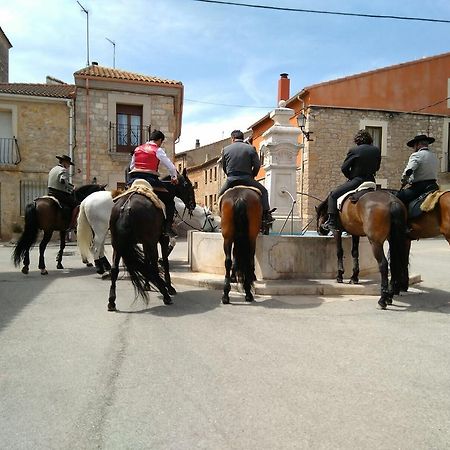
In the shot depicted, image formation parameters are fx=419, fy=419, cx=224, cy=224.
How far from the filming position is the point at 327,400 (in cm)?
277

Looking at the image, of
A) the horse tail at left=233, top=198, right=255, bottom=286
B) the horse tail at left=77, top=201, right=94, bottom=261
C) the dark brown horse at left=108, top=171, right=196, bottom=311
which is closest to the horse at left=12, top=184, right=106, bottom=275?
the horse tail at left=77, top=201, right=94, bottom=261

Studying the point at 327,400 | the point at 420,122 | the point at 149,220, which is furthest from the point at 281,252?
the point at 420,122

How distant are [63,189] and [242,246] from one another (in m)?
4.92

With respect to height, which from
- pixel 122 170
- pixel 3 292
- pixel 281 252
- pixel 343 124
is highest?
pixel 343 124

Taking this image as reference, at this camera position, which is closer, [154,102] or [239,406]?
[239,406]

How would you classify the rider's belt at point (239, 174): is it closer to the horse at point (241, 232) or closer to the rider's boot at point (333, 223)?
the horse at point (241, 232)

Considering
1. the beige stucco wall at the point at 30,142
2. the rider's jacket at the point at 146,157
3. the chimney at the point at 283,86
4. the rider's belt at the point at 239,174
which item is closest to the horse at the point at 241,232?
the rider's belt at the point at 239,174

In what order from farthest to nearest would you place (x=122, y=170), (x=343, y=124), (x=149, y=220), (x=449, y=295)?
(x=343, y=124) < (x=122, y=170) < (x=449, y=295) < (x=149, y=220)

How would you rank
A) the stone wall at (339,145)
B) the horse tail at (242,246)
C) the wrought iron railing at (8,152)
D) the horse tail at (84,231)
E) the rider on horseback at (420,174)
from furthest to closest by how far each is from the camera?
the stone wall at (339,145), the wrought iron railing at (8,152), the horse tail at (84,231), the rider on horseback at (420,174), the horse tail at (242,246)

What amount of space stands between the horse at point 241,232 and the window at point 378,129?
19575 mm

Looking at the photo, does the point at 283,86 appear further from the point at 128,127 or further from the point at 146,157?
the point at 146,157

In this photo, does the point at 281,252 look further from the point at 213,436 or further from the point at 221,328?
the point at 213,436

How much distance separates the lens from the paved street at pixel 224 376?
236 centimetres

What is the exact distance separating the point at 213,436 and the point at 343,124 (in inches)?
889
